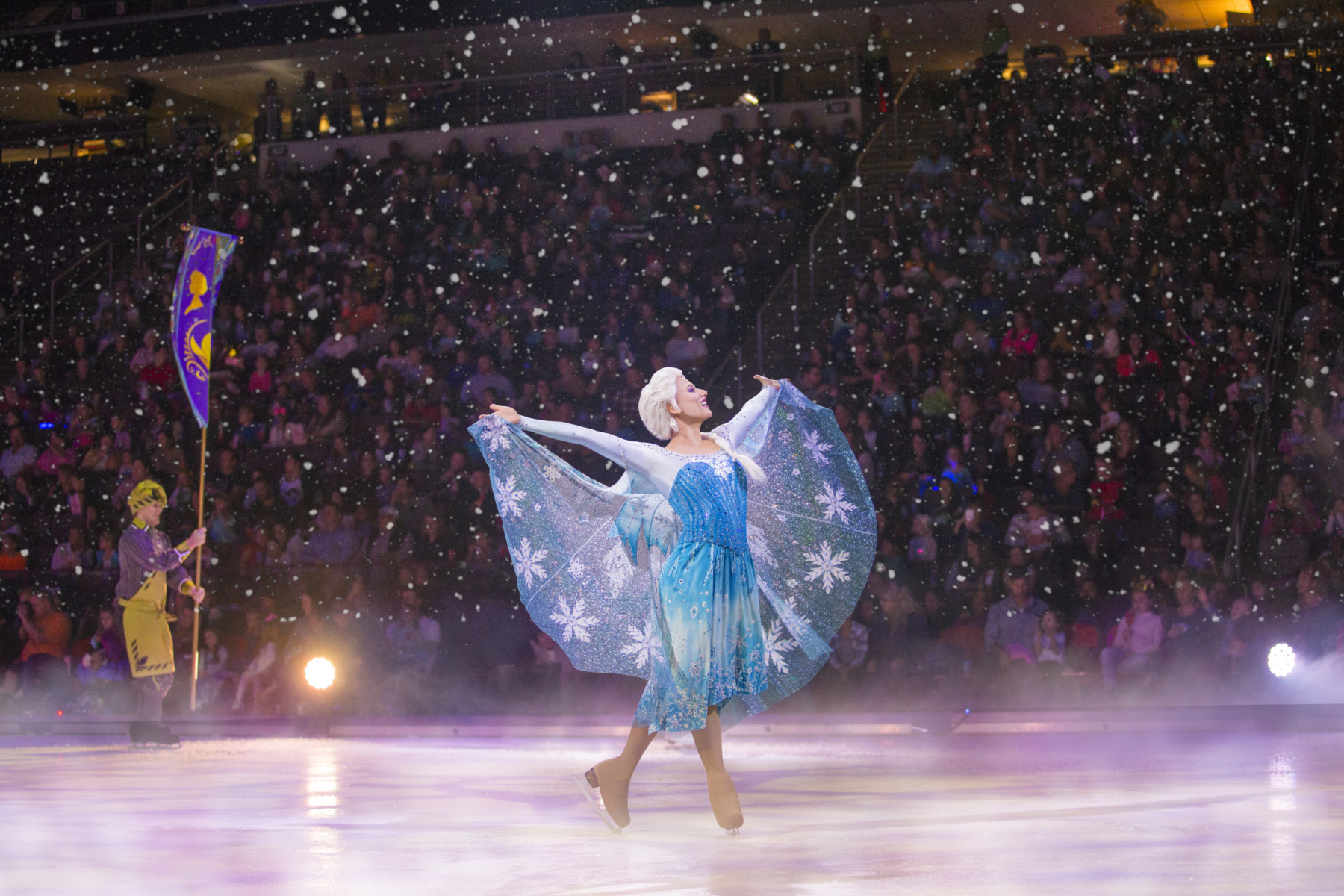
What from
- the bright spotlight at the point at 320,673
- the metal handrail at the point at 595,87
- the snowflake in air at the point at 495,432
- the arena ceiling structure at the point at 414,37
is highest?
the arena ceiling structure at the point at 414,37

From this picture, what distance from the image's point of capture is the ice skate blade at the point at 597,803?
531 cm

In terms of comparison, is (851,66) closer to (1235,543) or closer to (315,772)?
(1235,543)

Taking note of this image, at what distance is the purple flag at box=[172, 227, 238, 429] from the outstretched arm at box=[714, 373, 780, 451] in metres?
6.29

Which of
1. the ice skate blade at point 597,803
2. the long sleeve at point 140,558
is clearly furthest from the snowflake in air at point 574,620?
the long sleeve at point 140,558

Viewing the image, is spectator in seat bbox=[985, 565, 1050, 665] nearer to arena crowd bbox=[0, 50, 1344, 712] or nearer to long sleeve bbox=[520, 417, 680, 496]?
arena crowd bbox=[0, 50, 1344, 712]

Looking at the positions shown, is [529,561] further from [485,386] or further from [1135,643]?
[485,386]

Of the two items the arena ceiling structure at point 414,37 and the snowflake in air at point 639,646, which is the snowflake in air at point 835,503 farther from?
the arena ceiling structure at point 414,37

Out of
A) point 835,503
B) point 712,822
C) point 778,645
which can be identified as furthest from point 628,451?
point 712,822

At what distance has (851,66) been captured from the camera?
57.7 ft

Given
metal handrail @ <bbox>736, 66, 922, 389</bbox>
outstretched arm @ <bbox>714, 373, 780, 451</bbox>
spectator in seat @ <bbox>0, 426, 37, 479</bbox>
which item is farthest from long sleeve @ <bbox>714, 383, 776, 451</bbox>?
spectator in seat @ <bbox>0, 426, 37, 479</bbox>

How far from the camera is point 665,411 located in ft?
18.7

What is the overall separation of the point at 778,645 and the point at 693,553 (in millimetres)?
823

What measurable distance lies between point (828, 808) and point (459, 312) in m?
11.3

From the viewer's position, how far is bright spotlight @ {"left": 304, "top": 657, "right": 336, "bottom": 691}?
10867 millimetres
